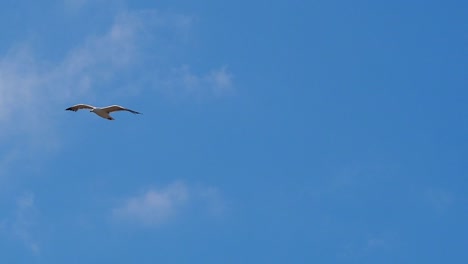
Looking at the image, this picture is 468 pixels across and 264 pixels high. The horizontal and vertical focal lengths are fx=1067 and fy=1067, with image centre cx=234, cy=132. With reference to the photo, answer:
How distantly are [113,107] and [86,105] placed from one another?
6.42 metres

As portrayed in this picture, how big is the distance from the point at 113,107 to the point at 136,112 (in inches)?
322

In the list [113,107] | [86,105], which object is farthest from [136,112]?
[86,105]

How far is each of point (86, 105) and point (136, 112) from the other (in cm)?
1456

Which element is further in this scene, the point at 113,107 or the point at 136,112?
the point at 113,107

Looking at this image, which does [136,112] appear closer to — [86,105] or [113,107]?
[113,107]

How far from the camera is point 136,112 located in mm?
88125

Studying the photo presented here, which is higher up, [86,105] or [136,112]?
[86,105]

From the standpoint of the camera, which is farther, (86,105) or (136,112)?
(86,105)

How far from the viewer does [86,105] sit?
101m

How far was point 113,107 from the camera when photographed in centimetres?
9581
